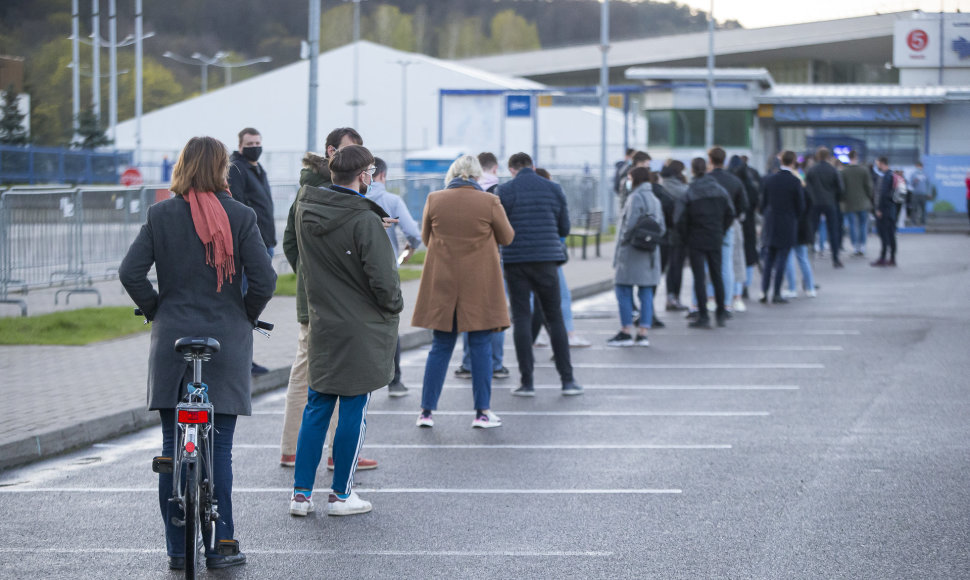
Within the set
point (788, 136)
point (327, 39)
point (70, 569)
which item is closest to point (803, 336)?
point (70, 569)

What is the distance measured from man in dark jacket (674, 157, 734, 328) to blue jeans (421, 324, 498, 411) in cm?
605

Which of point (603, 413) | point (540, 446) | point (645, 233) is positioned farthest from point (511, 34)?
point (540, 446)

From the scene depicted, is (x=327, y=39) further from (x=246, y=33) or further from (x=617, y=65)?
(x=617, y=65)

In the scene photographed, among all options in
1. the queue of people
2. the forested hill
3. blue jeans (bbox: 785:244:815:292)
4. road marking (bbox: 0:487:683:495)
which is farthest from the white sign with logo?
road marking (bbox: 0:487:683:495)

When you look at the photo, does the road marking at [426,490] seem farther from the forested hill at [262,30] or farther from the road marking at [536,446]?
the forested hill at [262,30]

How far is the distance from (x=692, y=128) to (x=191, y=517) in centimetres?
4625

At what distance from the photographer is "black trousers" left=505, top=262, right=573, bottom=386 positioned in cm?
1010

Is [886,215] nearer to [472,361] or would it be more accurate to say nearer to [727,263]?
[727,263]

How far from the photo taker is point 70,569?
18.0 ft

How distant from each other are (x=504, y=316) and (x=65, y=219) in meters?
9.40

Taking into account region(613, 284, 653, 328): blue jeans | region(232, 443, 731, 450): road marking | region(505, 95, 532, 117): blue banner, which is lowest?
region(232, 443, 731, 450): road marking

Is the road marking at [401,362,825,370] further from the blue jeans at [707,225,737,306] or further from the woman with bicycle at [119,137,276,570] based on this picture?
the woman with bicycle at [119,137,276,570]

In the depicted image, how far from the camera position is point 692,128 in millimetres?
50000

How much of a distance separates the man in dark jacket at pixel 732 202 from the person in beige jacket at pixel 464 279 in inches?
257
